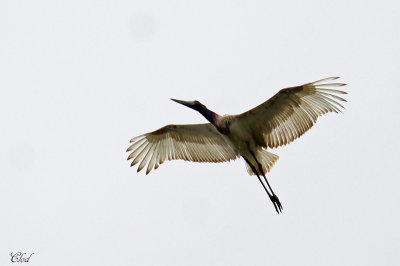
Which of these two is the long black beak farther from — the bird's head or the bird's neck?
the bird's neck

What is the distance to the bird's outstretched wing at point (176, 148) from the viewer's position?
1794cm

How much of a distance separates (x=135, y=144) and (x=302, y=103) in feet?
13.4

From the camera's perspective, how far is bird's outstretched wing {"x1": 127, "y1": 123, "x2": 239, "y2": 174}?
17938 mm

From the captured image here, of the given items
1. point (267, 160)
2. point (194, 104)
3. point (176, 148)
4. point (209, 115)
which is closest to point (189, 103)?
point (194, 104)

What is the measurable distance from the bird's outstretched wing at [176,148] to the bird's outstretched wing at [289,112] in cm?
121

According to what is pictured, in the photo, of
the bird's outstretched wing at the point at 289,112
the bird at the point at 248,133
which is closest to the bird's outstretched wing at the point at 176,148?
the bird at the point at 248,133

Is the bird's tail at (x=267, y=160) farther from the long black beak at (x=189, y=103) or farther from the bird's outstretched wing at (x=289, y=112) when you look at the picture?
the long black beak at (x=189, y=103)

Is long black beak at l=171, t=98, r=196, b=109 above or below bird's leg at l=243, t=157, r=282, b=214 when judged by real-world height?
above

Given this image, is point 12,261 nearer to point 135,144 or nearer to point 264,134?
point 135,144

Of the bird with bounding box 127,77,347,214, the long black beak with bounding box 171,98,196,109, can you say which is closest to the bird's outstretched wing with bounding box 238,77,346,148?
the bird with bounding box 127,77,347,214

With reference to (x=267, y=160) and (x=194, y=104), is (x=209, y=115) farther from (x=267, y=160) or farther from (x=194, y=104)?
(x=267, y=160)

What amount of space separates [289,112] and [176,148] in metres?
3.02

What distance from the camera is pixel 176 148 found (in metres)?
18.2

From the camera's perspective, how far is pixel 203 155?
1814 centimetres
